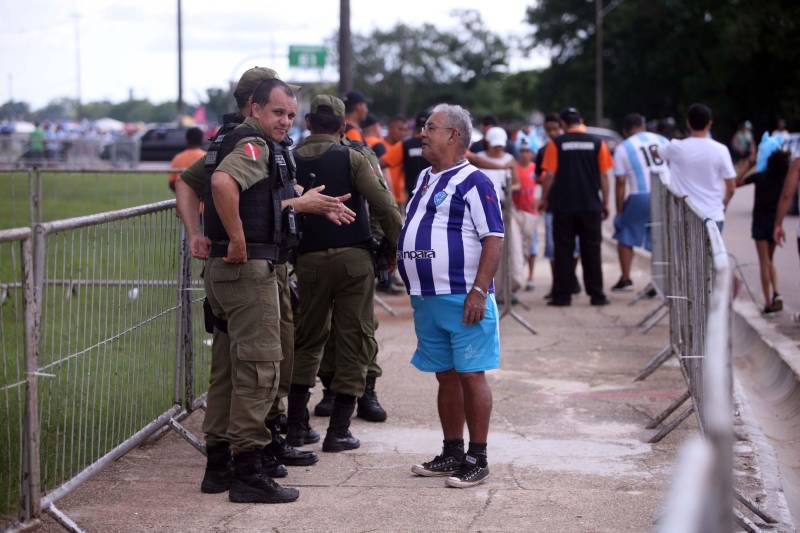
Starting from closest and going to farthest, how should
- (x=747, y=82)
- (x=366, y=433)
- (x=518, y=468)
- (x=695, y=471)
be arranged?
(x=695, y=471)
(x=518, y=468)
(x=366, y=433)
(x=747, y=82)

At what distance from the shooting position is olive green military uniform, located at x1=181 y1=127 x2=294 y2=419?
18.9ft

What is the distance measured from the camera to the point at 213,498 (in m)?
5.69

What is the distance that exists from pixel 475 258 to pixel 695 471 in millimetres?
4011

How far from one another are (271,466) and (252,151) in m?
1.63

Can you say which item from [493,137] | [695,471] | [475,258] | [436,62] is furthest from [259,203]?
[436,62]

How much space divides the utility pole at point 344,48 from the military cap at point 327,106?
1039cm

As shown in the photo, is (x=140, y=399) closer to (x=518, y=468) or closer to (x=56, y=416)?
(x=56, y=416)

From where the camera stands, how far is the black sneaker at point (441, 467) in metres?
6.10

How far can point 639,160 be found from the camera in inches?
512

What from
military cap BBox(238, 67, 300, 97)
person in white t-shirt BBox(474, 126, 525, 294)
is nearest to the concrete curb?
person in white t-shirt BBox(474, 126, 525, 294)

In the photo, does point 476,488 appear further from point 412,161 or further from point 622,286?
point 622,286

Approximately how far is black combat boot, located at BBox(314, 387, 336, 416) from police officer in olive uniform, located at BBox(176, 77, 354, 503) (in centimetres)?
195

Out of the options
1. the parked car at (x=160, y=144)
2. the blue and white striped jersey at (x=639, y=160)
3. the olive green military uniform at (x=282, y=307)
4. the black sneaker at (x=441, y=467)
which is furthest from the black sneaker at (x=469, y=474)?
the parked car at (x=160, y=144)

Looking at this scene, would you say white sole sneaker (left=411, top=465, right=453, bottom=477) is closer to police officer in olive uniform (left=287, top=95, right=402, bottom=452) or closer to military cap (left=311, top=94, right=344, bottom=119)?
police officer in olive uniform (left=287, top=95, right=402, bottom=452)
